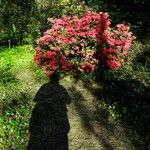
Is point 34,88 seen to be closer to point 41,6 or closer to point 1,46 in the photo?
point 1,46

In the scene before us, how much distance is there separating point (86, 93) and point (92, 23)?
256 centimetres

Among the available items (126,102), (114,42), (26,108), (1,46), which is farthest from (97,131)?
(1,46)

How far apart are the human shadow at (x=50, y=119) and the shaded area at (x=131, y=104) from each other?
1.10 m

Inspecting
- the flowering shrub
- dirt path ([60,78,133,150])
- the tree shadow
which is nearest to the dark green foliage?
the flowering shrub

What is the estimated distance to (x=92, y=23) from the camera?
953 cm

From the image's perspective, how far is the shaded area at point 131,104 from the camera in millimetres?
7167

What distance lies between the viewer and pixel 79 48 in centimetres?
934

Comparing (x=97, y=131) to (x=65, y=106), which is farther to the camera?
(x=65, y=106)

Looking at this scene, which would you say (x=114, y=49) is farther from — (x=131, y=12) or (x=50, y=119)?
(x=131, y=12)

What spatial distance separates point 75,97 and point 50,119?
50.2 inches

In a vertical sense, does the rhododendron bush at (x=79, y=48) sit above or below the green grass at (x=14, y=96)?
above

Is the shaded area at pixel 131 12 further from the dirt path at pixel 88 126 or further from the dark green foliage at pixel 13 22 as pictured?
the dirt path at pixel 88 126

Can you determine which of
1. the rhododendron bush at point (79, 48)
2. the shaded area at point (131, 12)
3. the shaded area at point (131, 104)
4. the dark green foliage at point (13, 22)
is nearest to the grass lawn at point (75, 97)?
the shaded area at point (131, 104)

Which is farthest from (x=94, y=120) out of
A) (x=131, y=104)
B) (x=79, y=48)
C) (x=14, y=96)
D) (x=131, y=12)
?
(x=131, y=12)
